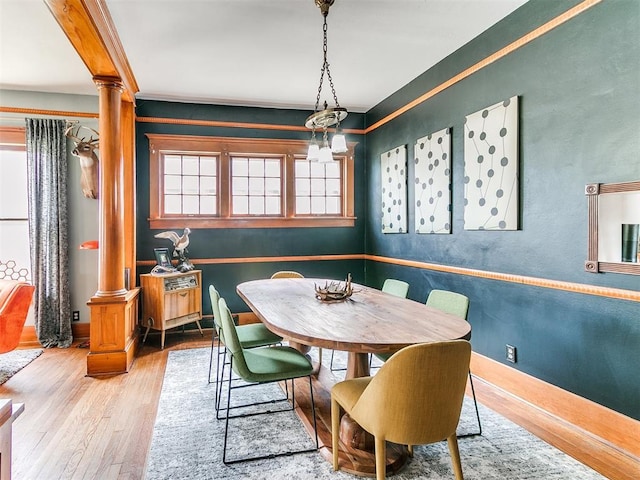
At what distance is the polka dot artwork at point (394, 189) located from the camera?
4.48 meters

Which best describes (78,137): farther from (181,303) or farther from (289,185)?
(289,185)

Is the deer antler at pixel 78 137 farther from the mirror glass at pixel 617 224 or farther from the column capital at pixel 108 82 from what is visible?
the mirror glass at pixel 617 224

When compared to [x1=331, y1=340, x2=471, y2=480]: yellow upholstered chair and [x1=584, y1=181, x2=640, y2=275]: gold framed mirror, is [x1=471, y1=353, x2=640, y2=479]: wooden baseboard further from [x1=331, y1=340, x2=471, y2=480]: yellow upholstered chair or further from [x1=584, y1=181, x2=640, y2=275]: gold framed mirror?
[x1=331, y1=340, x2=471, y2=480]: yellow upholstered chair

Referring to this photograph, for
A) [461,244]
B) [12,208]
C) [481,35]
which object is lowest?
[461,244]

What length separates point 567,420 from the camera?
2520mm

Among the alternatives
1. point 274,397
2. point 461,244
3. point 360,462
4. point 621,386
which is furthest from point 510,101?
point 274,397

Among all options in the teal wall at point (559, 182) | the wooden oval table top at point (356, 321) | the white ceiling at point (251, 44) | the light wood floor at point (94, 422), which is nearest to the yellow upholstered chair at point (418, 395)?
the wooden oval table top at point (356, 321)

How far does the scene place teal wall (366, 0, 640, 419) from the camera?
7.27ft

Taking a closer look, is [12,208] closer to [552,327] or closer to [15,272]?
[15,272]

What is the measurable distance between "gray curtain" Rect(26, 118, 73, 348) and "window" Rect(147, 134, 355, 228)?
96cm

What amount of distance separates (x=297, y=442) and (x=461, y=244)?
2.22 meters

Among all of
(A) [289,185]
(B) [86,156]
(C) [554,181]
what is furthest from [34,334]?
(C) [554,181]

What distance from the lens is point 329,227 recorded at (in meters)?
5.42

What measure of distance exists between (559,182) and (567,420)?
5.07 feet
